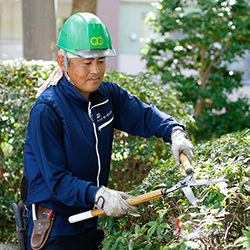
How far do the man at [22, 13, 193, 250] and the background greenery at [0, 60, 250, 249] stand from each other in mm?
212

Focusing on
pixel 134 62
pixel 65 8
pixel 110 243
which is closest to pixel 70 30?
pixel 110 243

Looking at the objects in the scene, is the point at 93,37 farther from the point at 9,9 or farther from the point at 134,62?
the point at 9,9

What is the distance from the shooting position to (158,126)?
10.6 feet

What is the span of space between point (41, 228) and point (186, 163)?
0.94 metres

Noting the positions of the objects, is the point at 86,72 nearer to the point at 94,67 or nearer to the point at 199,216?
the point at 94,67

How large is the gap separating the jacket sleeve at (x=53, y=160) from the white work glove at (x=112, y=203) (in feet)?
0.18

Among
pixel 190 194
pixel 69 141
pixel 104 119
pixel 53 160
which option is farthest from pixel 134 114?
pixel 190 194

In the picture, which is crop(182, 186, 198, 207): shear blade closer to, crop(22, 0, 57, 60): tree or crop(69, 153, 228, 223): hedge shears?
crop(69, 153, 228, 223): hedge shears

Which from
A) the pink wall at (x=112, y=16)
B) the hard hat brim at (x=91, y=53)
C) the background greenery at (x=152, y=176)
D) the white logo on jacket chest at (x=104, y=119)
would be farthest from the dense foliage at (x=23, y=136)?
the pink wall at (x=112, y=16)

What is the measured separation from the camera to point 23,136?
5043 millimetres

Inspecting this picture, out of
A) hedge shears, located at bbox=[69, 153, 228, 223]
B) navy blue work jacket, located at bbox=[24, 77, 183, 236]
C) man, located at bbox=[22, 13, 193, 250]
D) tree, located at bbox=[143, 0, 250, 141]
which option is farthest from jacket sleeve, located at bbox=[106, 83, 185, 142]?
tree, located at bbox=[143, 0, 250, 141]

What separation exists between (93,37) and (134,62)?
15.3 meters

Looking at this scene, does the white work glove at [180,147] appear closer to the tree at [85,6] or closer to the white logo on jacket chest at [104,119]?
the white logo on jacket chest at [104,119]

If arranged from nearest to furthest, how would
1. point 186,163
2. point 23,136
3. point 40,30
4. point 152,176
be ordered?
point 186,163 → point 152,176 → point 23,136 → point 40,30
